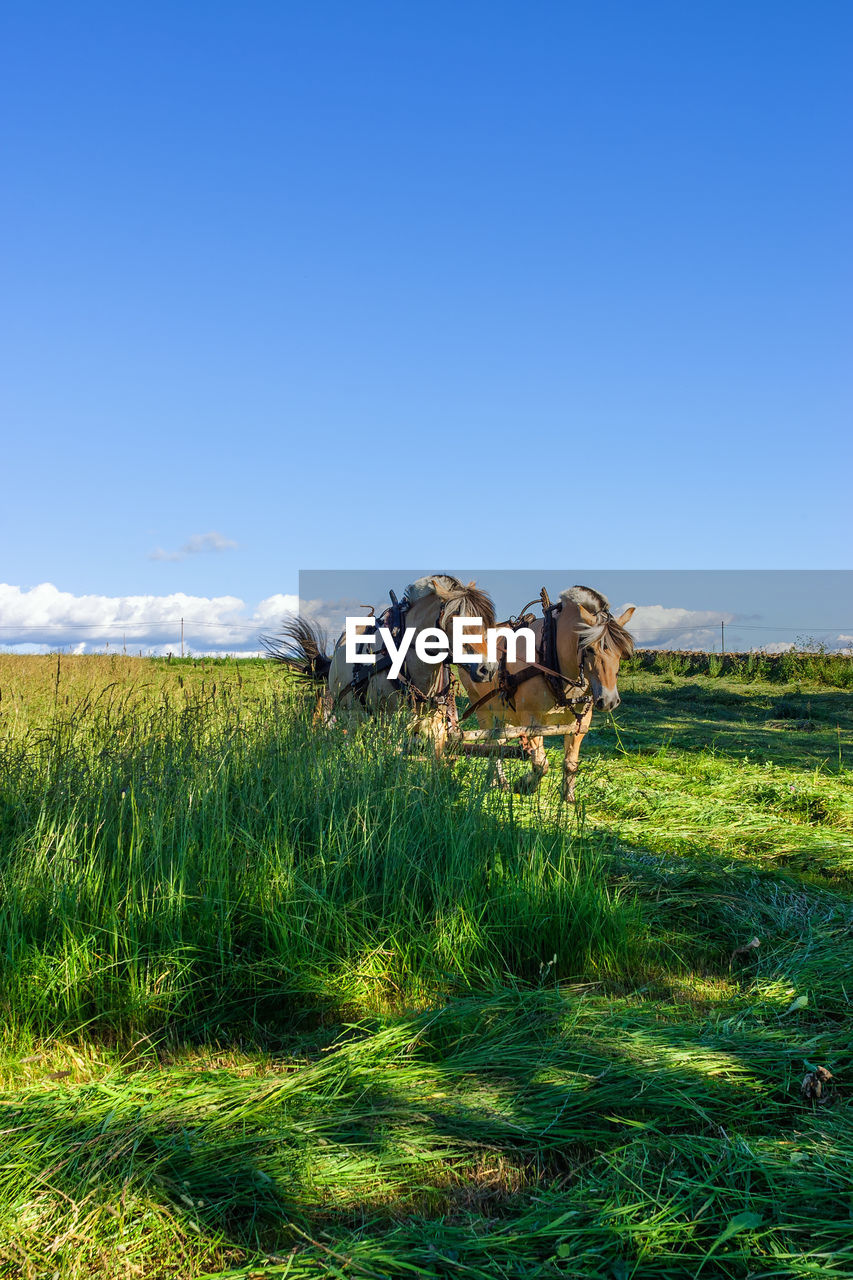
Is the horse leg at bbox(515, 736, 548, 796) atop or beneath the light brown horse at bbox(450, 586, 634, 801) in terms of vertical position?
beneath

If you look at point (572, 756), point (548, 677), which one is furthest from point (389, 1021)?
point (548, 677)

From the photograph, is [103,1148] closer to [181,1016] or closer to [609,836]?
[181,1016]

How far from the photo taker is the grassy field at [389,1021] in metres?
1.96

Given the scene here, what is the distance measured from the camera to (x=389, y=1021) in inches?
116

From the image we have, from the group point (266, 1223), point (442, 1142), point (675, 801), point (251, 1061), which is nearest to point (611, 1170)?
point (442, 1142)

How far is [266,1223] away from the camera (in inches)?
78.5

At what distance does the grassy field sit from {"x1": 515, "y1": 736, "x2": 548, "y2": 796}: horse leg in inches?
9.5

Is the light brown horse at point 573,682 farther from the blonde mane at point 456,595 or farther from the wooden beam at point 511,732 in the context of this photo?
the blonde mane at point 456,595

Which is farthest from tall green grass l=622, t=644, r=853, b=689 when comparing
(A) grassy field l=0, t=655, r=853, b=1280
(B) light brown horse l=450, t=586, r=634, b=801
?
(A) grassy field l=0, t=655, r=853, b=1280

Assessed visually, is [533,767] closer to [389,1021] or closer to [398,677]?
[398,677]

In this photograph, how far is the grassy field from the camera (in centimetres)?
196

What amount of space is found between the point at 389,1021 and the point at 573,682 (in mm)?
4768

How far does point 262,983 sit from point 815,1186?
213 cm

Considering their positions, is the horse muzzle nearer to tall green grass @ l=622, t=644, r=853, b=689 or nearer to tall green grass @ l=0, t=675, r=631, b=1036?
tall green grass @ l=0, t=675, r=631, b=1036
